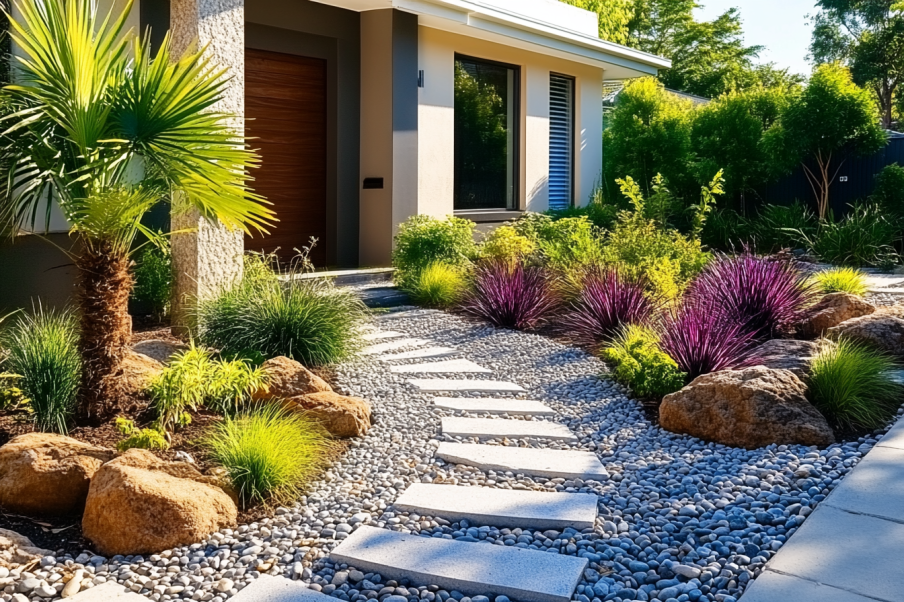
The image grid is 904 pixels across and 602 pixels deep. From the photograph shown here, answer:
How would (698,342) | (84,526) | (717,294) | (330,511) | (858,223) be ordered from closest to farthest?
1. (84,526)
2. (330,511)
3. (698,342)
4. (717,294)
5. (858,223)

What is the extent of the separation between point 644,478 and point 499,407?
1.39 meters

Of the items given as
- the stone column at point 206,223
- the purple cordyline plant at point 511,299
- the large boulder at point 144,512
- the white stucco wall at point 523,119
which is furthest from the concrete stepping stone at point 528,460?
the white stucco wall at point 523,119

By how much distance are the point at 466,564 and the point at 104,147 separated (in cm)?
284

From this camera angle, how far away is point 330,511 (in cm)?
385

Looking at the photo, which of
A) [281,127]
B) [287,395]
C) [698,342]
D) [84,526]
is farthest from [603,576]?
[281,127]

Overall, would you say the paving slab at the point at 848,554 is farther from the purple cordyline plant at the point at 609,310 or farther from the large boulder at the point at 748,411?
the purple cordyline plant at the point at 609,310

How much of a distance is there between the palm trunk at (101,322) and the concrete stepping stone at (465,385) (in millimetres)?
2041

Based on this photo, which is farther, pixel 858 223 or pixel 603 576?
pixel 858 223

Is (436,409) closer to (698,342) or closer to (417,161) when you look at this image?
(698,342)

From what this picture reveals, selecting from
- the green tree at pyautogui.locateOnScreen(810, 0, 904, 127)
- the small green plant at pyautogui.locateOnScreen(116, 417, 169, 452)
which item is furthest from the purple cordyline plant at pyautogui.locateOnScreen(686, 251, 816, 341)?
the green tree at pyautogui.locateOnScreen(810, 0, 904, 127)

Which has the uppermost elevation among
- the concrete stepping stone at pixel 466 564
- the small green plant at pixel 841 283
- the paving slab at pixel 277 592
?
the small green plant at pixel 841 283

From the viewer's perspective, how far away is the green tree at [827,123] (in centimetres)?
1432

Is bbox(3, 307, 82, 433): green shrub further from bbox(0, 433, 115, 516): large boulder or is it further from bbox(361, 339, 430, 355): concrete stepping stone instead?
bbox(361, 339, 430, 355): concrete stepping stone

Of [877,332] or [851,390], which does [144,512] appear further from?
[877,332]
